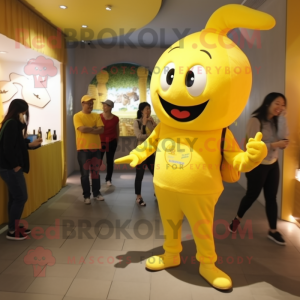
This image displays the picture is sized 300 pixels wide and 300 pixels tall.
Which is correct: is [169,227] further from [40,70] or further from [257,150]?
[40,70]

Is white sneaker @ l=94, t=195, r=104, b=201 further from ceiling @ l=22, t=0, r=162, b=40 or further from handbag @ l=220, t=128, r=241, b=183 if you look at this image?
ceiling @ l=22, t=0, r=162, b=40

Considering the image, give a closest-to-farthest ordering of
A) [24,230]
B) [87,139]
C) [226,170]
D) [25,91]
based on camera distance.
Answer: [226,170], [24,230], [87,139], [25,91]

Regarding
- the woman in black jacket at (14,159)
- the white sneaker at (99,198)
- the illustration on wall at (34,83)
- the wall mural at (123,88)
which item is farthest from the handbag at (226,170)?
the wall mural at (123,88)

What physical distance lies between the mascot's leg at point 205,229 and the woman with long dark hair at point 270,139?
0.87 meters

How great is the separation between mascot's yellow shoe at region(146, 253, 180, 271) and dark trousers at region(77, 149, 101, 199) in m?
1.86

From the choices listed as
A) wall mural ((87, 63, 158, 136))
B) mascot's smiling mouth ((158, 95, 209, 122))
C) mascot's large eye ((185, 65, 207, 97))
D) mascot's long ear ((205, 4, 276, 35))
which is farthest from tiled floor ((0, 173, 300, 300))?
wall mural ((87, 63, 158, 136))

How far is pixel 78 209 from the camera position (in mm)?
3723

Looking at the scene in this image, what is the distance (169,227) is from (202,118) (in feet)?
2.88

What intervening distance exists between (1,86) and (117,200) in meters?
2.46

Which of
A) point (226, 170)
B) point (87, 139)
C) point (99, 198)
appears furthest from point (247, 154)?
point (99, 198)

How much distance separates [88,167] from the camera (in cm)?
391

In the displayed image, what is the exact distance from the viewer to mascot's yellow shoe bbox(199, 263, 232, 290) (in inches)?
80.7

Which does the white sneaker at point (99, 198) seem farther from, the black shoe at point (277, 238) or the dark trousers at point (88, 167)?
the black shoe at point (277, 238)

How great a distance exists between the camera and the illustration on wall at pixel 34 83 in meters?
4.46
